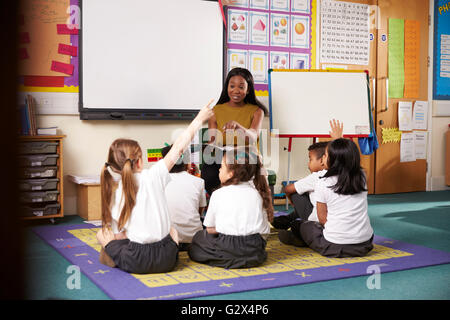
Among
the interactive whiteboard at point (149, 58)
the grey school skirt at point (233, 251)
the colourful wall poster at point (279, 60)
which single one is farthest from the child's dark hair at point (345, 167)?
the colourful wall poster at point (279, 60)

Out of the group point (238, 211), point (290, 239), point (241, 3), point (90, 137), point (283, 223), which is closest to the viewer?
point (238, 211)

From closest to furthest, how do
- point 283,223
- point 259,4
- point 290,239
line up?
1. point 290,239
2. point 283,223
3. point 259,4

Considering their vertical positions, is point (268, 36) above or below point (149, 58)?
above

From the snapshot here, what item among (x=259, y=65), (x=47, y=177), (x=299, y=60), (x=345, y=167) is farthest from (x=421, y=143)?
(x=47, y=177)

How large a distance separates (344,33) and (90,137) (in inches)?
112

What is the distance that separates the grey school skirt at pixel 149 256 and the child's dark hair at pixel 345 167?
3.02 ft

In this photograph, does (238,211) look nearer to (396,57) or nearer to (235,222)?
(235,222)

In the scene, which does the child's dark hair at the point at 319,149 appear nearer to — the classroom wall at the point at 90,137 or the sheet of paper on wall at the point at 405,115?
the classroom wall at the point at 90,137

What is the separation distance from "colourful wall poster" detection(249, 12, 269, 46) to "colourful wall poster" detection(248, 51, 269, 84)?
10 cm

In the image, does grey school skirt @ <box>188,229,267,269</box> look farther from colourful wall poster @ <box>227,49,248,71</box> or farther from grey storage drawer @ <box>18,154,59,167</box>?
colourful wall poster @ <box>227,49,248,71</box>

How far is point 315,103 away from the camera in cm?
410
